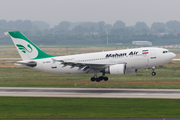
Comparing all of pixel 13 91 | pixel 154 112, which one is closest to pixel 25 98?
pixel 13 91

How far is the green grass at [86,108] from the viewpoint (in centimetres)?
2717

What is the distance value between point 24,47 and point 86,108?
22129 millimetres

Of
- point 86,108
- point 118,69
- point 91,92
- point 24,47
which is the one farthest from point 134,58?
point 86,108

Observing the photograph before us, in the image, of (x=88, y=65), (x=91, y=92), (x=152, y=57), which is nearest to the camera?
(x=91, y=92)

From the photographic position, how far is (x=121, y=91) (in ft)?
138

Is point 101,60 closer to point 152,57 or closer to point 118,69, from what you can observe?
point 118,69

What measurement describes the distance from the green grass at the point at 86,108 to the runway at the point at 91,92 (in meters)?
3.11

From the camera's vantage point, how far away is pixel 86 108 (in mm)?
30453

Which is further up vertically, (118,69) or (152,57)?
(152,57)

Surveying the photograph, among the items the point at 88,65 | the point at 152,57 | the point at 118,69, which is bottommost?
the point at 118,69

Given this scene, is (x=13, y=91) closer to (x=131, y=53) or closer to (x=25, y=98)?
(x=25, y=98)

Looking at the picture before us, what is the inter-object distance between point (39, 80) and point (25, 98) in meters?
18.3

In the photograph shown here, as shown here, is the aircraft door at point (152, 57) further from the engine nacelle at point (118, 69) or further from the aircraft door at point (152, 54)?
the engine nacelle at point (118, 69)

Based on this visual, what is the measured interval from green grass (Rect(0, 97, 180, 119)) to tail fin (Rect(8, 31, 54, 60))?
13744 mm
